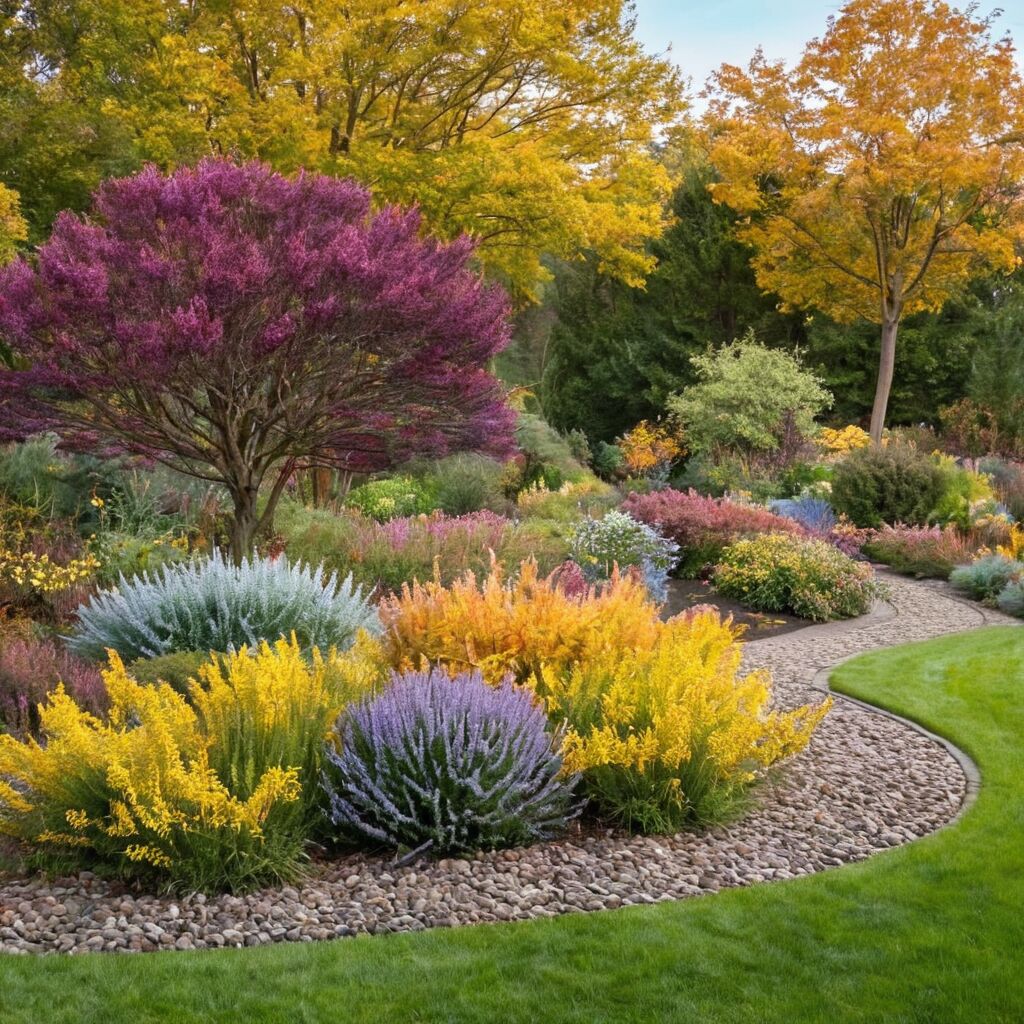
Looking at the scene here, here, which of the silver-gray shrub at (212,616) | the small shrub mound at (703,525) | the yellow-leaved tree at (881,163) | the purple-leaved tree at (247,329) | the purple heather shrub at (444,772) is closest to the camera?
the purple heather shrub at (444,772)

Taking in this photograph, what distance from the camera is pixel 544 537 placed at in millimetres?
10773

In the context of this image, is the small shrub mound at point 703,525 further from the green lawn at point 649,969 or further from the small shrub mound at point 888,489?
the green lawn at point 649,969

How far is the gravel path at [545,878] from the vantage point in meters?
3.46

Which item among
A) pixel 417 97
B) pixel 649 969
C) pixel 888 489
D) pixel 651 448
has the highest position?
pixel 417 97

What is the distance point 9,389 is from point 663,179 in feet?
43.4

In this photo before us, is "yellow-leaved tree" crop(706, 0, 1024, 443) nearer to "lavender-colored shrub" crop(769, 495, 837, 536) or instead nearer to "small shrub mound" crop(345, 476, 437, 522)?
"lavender-colored shrub" crop(769, 495, 837, 536)

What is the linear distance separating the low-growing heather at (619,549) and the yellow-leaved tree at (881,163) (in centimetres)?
1187

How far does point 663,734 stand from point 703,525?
7.63m

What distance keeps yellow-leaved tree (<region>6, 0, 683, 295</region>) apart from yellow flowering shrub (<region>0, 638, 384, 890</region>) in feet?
38.0

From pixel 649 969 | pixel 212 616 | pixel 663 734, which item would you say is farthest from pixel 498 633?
pixel 649 969

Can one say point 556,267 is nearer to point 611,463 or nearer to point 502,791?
point 611,463

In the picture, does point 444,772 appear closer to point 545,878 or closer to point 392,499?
point 545,878

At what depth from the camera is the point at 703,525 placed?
1191 centimetres

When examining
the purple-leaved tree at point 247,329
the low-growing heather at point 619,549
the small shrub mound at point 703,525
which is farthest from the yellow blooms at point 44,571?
the small shrub mound at point 703,525
